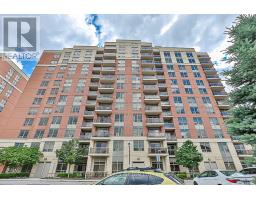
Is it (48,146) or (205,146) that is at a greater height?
(48,146)

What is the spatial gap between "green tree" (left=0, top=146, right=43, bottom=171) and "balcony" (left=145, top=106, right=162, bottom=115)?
19.7 metres

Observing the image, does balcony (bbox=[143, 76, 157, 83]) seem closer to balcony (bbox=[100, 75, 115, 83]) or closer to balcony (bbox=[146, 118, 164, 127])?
balcony (bbox=[100, 75, 115, 83])

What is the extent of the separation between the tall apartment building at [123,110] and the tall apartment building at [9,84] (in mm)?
12291

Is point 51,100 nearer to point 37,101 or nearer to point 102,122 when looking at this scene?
point 37,101

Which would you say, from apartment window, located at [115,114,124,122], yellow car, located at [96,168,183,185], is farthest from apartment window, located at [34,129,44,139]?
yellow car, located at [96,168,183,185]

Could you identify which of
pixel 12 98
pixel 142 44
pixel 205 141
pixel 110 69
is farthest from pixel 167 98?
pixel 12 98

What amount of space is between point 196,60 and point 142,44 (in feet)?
48.4

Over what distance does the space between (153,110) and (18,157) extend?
23274 millimetres

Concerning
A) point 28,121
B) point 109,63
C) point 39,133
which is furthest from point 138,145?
point 28,121

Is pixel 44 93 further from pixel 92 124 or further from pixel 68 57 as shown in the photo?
pixel 92 124

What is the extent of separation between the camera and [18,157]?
82.4 feet

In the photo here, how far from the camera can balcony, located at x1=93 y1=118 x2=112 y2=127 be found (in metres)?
29.8

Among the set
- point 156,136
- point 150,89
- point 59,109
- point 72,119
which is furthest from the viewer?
point 150,89

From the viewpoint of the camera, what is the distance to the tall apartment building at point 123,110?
27375 mm
